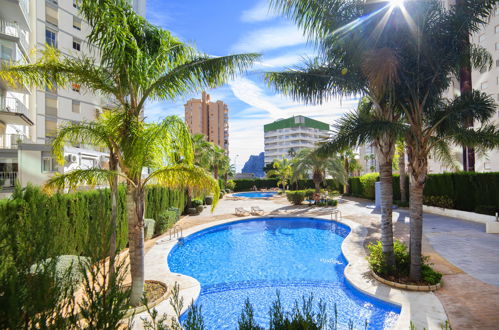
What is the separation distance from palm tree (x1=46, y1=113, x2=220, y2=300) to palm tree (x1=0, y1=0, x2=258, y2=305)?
26mm

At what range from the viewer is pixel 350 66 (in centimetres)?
735

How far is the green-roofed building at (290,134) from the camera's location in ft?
362

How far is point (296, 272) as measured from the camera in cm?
944

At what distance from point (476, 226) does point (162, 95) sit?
17055 millimetres

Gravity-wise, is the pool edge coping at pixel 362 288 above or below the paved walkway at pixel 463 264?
below

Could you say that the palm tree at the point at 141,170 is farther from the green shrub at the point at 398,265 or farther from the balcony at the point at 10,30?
the balcony at the point at 10,30

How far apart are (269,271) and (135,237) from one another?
5337mm

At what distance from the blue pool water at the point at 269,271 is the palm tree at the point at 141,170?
2.91 metres

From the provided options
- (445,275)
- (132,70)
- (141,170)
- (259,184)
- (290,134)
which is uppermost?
(290,134)

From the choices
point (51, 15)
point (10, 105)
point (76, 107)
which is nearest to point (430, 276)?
point (10, 105)

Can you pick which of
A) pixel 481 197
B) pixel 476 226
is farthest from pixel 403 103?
pixel 481 197

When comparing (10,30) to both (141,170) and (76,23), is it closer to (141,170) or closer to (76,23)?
(76,23)

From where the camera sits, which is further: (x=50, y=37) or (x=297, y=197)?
(x=50, y=37)

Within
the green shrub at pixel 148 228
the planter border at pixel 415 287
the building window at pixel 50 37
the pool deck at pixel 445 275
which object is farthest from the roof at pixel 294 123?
the planter border at pixel 415 287
